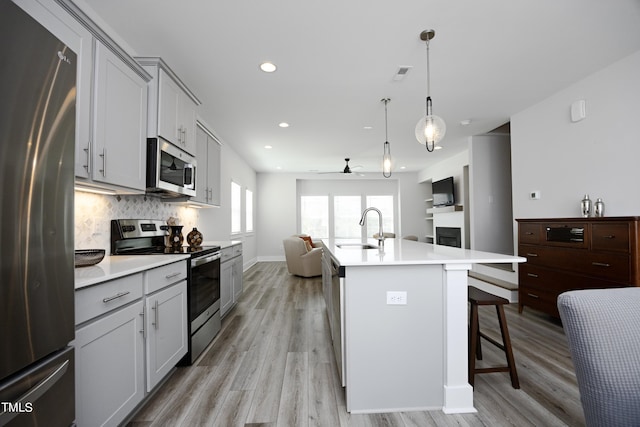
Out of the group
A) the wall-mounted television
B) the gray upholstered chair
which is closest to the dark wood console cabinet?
the gray upholstered chair

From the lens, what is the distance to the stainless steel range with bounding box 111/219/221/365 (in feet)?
7.73

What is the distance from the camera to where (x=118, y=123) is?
1.91m

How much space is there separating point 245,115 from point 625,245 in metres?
4.22

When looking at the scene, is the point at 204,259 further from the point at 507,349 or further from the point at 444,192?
the point at 444,192

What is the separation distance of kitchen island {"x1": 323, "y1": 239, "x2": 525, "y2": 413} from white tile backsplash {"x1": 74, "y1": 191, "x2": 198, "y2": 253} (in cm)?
178

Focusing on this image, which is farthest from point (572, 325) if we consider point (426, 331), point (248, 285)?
point (248, 285)

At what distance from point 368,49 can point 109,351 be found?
2736 mm

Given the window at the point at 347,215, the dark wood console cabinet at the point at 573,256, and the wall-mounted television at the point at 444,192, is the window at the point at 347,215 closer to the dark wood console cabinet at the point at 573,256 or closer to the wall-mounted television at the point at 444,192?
the wall-mounted television at the point at 444,192

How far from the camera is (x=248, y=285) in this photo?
211 inches

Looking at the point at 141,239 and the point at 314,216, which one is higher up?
the point at 314,216

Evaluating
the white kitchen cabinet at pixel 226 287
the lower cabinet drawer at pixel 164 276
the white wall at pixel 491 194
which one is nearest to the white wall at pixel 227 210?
the white kitchen cabinet at pixel 226 287

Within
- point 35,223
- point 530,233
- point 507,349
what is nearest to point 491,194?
point 530,233

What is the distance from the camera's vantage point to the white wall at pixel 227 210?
15.2 ft

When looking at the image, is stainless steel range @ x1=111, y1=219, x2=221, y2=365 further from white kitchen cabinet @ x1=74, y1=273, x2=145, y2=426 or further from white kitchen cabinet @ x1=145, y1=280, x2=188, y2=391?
white kitchen cabinet @ x1=74, y1=273, x2=145, y2=426
